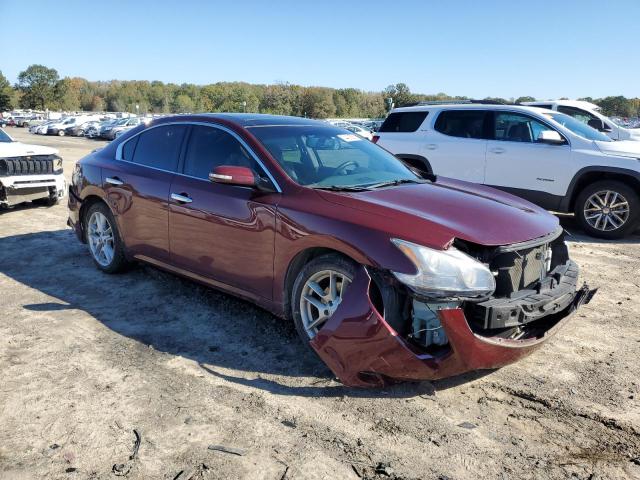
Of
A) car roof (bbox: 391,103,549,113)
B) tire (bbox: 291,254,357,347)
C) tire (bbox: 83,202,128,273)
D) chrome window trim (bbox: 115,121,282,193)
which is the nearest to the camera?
tire (bbox: 291,254,357,347)

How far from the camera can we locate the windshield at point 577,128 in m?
8.02

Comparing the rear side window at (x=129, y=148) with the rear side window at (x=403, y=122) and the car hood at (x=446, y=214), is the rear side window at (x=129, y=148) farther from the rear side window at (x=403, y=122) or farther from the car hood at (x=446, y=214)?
the rear side window at (x=403, y=122)

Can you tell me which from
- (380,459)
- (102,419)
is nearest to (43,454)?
(102,419)

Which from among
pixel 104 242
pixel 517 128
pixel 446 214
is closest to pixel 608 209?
pixel 517 128

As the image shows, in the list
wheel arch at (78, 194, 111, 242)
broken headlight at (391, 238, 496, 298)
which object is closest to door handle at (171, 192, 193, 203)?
wheel arch at (78, 194, 111, 242)

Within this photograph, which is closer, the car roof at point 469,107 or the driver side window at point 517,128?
the driver side window at point 517,128

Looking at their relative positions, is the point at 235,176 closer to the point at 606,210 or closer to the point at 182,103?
the point at 606,210

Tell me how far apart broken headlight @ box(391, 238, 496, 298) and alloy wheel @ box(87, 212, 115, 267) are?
3524mm

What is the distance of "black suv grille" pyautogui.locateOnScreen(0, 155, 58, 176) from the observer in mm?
8406

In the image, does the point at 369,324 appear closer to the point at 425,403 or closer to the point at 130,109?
the point at 425,403

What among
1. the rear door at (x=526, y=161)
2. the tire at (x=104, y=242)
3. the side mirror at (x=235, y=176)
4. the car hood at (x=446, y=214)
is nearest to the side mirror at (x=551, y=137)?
the rear door at (x=526, y=161)

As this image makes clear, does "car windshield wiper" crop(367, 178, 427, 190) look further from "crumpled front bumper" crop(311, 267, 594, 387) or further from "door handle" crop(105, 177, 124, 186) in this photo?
"door handle" crop(105, 177, 124, 186)

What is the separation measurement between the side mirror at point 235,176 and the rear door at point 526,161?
18.4 ft

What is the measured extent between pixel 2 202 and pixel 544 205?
848cm
